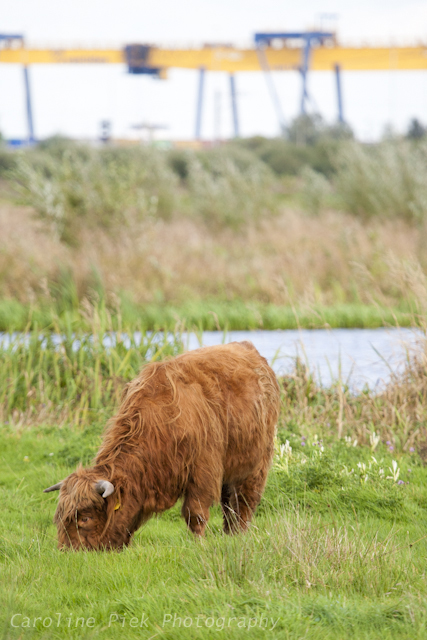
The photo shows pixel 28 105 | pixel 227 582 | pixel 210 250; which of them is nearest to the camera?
pixel 227 582

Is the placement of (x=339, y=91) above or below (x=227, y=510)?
above

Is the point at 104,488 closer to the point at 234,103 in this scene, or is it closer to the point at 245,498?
the point at 245,498

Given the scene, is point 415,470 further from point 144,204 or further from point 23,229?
point 23,229

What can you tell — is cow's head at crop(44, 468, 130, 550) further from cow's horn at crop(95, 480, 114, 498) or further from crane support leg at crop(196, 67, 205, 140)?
crane support leg at crop(196, 67, 205, 140)

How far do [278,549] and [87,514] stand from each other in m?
1.10

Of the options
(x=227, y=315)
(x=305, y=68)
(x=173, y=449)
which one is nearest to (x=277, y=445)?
(x=173, y=449)

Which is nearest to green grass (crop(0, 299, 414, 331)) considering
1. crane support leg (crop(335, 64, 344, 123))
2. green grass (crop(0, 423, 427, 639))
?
green grass (crop(0, 423, 427, 639))

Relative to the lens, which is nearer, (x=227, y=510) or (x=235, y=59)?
(x=227, y=510)

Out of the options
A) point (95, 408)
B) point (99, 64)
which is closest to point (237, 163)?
point (99, 64)

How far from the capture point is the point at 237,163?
123ft

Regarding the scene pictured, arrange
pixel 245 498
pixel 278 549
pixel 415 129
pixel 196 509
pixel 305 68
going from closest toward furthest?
pixel 278 549, pixel 196 509, pixel 245 498, pixel 415 129, pixel 305 68

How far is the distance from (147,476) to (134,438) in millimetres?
237

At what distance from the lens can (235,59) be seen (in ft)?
185

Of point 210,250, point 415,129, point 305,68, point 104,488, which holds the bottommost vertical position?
point 104,488
